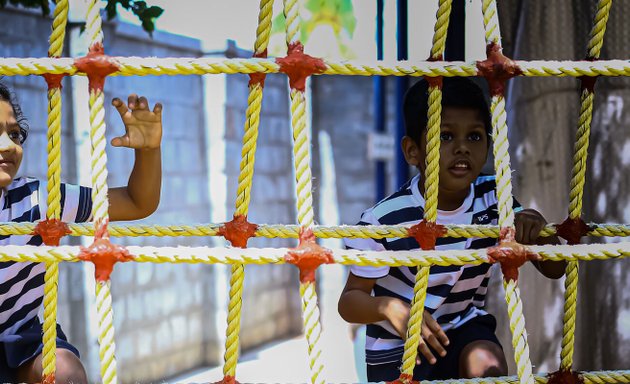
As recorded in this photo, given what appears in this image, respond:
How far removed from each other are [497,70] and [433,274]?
0.46 meters

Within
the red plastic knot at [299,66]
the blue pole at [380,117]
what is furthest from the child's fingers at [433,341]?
the blue pole at [380,117]

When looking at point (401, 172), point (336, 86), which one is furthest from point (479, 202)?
point (336, 86)

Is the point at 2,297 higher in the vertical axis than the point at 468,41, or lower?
lower

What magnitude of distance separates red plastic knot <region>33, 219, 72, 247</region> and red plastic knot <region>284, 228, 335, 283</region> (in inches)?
13.3

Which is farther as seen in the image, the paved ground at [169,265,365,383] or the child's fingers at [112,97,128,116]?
the paved ground at [169,265,365,383]

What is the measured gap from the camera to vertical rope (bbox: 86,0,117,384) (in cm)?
102

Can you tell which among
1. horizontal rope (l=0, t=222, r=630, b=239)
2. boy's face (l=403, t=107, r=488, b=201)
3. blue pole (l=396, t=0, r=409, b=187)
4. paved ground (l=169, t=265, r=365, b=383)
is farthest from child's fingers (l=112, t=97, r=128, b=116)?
paved ground (l=169, t=265, r=365, b=383)

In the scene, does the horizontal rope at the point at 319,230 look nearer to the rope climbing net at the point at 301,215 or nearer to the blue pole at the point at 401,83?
the rope climbing net at the point at 301,215

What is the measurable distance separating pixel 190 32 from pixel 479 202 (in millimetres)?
2535

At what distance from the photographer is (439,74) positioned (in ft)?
3.48

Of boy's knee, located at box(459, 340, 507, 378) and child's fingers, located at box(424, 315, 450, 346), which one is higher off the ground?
child's fingers, located at box(424, 315, 450, 346)

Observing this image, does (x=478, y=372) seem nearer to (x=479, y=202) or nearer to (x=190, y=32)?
(x=479, y=202)

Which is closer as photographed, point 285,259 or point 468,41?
point 285,259

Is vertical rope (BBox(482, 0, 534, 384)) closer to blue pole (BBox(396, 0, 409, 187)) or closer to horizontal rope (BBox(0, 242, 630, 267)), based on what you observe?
horizontal rope (BBox(0, 242, 630, 267))
